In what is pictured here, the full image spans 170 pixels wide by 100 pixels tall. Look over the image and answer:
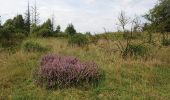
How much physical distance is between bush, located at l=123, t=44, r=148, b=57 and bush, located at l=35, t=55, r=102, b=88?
403 cm

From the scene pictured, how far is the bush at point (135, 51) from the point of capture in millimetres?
12983

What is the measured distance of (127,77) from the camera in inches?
384

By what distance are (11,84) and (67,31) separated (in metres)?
21.3

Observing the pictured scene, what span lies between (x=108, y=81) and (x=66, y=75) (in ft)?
4.27

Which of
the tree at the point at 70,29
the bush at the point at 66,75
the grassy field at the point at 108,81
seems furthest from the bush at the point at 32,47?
the tree at the point at 70,29

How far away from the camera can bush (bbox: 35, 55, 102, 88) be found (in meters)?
8.56

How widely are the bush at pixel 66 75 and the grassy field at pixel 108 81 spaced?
248 millimetres

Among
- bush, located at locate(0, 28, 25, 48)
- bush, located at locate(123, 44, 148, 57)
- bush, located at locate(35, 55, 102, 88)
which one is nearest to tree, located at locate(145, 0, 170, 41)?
bush, located at locate(123, 44, 148, 57)

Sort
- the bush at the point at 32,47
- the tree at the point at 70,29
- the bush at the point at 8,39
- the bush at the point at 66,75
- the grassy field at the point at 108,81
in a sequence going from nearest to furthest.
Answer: the grassy field at the point at 108,81 < the bush at the point at 66,75 < the bush at the point at 32,47 < the bush at the point at 8,39 < the tree at the point at 70,29

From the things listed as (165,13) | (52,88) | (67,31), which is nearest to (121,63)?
(52,88)

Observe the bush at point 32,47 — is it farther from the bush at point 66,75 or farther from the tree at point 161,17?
the tree at point 161,17

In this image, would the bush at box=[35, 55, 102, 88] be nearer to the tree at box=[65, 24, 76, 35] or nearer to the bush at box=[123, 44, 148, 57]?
the bush at box=[123, 44, 148, 57]

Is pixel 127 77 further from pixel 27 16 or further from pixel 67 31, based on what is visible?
pixel 27 16

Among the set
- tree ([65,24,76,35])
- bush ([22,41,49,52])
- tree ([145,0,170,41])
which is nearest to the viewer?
bush ([22,41,49,52])
